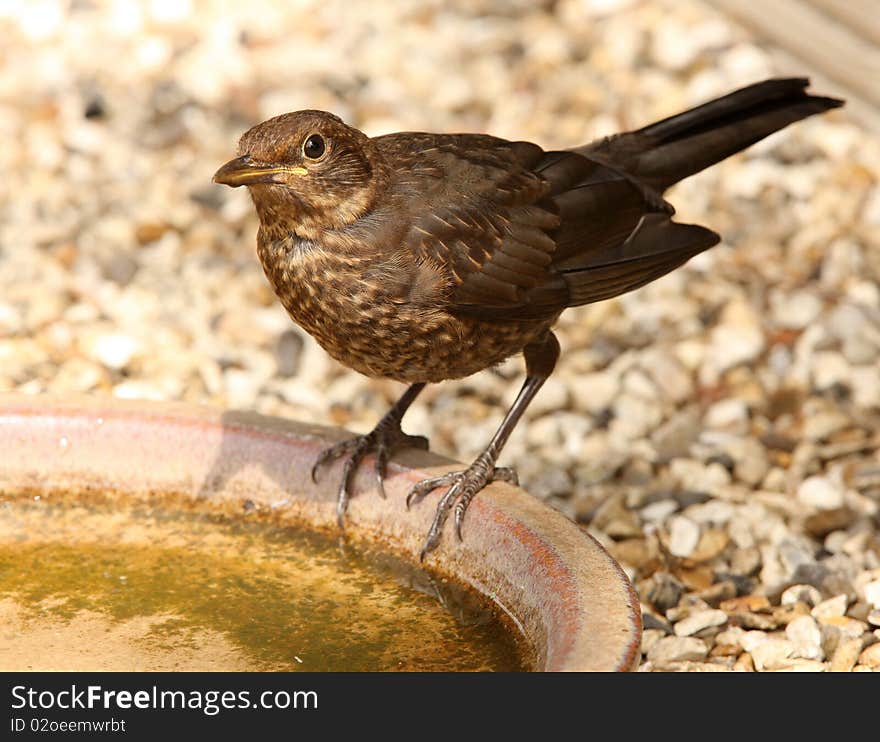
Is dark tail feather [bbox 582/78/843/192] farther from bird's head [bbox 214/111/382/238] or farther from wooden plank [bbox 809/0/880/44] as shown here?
wooden plank [bbox 809/0/880/44]

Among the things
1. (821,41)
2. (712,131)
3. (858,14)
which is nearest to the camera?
(712,131)

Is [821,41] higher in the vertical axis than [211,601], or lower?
higher

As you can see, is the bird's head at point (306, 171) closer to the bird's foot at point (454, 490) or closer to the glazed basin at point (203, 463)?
the glazed basin at point (203, 463)

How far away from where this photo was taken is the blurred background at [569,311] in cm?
448

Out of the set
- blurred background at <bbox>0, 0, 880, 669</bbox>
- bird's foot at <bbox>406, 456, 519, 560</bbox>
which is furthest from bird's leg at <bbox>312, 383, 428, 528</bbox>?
blurred background at <bbox>0, 0, 880, 669</bbox>

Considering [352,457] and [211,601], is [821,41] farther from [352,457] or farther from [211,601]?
[211,601]

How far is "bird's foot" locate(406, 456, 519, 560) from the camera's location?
3436 mm

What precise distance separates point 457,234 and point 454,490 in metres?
0.65

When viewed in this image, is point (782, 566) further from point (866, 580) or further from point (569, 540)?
point (569, 540)

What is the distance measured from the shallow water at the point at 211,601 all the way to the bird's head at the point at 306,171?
31.2 inches

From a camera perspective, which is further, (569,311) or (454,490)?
(569,311)

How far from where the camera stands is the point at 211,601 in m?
3.38

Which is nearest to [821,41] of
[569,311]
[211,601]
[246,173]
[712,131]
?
[569,311]

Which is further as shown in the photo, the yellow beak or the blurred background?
the blurred background
